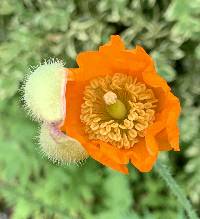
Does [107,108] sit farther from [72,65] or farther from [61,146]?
[72,65]

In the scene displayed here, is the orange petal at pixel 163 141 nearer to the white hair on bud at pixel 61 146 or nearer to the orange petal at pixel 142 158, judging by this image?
the orange petal at pixel 142 158

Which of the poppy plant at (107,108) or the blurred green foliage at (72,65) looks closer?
the poppy plant at (107,108)

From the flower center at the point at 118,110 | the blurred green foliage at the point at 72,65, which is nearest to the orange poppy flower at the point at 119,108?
the flower center at the point at 118,110

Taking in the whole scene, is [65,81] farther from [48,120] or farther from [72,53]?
[72,53]

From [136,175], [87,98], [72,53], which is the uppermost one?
[87,98]

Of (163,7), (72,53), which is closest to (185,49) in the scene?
(163,7)

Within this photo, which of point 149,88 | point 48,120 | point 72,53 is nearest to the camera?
point 48,120
